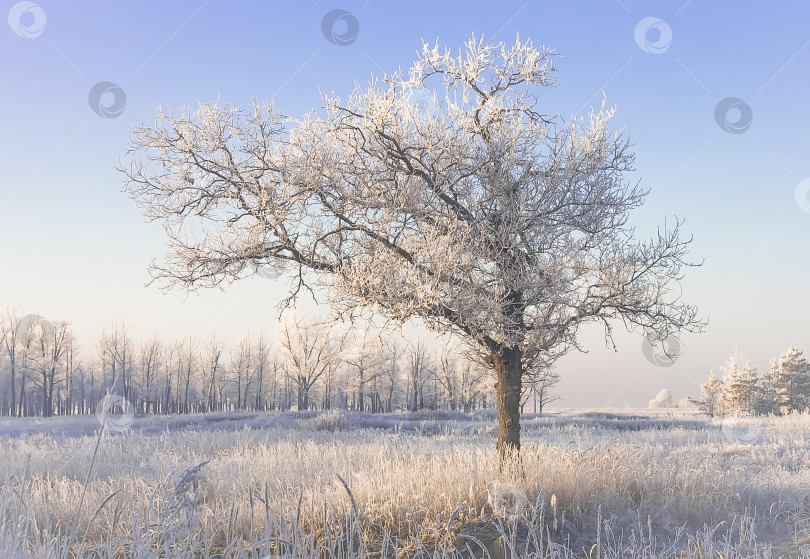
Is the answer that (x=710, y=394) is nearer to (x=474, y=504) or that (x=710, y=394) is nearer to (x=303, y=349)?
(x=303, y=349)

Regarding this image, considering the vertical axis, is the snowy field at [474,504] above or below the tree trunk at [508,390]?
below

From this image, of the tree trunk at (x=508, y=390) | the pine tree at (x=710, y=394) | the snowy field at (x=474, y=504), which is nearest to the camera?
the snowy field at (x=474, y=504)

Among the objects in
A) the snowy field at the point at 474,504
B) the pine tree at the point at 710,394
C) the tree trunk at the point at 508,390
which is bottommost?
the pine tree at the point at 710,394

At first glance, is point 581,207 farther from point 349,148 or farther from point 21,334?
point 21,334

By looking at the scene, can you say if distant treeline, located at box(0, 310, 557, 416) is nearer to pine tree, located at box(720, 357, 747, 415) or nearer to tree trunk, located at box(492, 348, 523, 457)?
pine tree, located at box(720, 357, 747, 415)

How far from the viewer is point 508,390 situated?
10.4 m

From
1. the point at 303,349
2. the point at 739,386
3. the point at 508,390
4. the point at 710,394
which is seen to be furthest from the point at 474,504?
the point at 710,394

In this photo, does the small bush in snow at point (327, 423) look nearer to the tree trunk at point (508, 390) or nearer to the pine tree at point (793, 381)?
the tree trunk at point (508, 390)

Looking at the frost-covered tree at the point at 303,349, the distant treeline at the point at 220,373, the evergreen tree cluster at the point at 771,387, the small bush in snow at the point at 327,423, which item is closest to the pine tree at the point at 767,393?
the evergreen tree cluster at the point at 771,387

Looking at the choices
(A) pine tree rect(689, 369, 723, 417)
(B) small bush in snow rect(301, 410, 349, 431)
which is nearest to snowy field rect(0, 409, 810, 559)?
(B) small bush in snow rect(301, 410, 349, 431)

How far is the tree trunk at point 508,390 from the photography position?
10312 mm

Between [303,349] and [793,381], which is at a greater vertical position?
[303,349]

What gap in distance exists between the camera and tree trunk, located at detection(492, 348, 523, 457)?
33.8 ft

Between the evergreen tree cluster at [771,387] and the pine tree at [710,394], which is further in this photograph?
the pine tree at [710,394]
